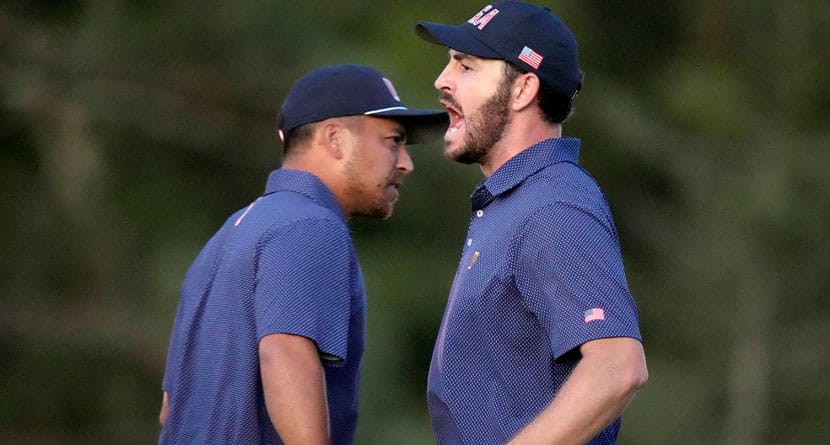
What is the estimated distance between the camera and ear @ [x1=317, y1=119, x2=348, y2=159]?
354 cm

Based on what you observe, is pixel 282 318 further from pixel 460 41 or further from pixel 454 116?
pixel 460 41

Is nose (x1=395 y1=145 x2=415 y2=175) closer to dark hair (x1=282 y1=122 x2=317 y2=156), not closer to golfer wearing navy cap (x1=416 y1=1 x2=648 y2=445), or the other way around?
dark hair (x1=282 y1=122 x2=317 y2=156)

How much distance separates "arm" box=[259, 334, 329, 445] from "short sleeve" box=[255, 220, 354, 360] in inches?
1.0

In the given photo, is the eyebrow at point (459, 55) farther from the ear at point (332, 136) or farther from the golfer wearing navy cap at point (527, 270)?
the ear at point (332, 136)

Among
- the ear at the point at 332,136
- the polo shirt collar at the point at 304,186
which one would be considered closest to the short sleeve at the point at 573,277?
the polo shirt collar at the point at 304,186

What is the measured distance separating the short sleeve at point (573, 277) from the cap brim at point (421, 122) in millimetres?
1043

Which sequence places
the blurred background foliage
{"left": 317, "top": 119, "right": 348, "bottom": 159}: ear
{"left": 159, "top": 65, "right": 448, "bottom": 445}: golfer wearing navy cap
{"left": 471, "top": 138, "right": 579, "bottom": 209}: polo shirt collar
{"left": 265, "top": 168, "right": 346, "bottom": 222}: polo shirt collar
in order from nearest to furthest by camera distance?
{"left": 471, "top": 138, "right": 579, "bottom": 209}: polo shirt collar → {"left": 159, "top": 65, "right": 448, "bottom": 445}: golfer wearing navy cap → {"left": 265, "top": 168, "right": 346, "bottom": 222}: polo shirt collar → {"left": 317, "top": 119, "right": 348, "bottom": 159}: ear → the blurred background foliage

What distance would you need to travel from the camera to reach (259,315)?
3088 mm

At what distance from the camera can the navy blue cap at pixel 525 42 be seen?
2855 millimetres

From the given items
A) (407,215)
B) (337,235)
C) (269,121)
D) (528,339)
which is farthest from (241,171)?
(528,339)

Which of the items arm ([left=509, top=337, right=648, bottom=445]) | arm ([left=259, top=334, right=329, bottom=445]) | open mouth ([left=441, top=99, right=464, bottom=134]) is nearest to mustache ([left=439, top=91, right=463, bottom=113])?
open mouth ([left=441, top=99, right=464, bottom=134])

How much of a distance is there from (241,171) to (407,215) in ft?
3.17

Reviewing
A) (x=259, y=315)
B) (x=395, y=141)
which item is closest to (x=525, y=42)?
(x=259, y=315)

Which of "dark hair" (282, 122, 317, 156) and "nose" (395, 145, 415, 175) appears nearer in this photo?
"dark hair" (282, 122, 317, 156)
